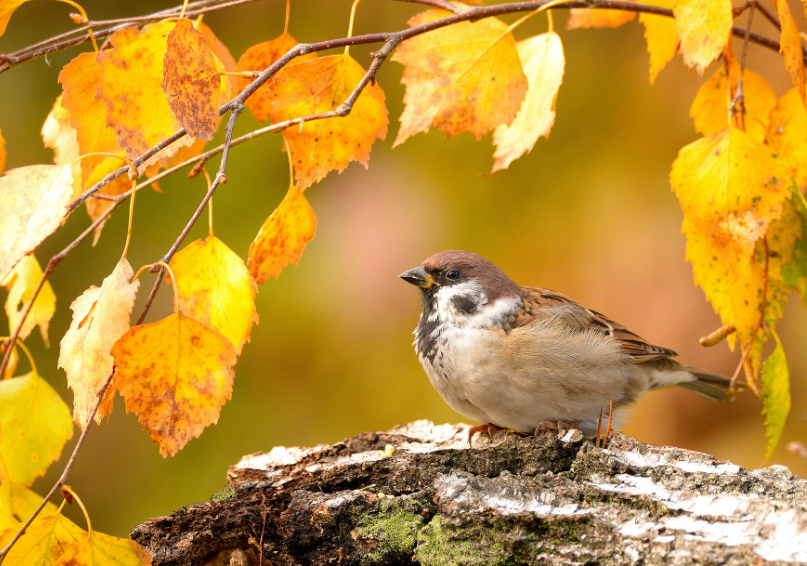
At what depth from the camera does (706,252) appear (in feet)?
4.10

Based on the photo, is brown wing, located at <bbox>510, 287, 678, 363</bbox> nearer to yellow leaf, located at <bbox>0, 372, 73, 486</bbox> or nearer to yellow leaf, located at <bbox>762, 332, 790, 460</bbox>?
yellow leaf, located at <bbox>762, 332, 790, 460</bbox>

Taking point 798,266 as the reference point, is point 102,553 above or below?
below

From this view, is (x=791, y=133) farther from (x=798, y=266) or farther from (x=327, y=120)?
(x=327, y=120)

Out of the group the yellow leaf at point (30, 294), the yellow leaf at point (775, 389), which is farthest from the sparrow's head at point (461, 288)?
the yellow leaf at point (30, 294)

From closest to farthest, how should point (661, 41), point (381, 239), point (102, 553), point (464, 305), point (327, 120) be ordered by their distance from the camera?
point (102, 553)
point (327, 120)
point (661, 41)
point (464, 305)
point (381, 239)

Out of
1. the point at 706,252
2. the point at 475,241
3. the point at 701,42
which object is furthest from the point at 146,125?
the point at 475,241

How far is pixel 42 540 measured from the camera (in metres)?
0.98

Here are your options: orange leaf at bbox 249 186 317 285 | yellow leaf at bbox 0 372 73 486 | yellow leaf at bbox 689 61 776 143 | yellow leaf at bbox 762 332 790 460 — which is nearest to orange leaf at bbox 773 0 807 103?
yellow leaf at bbox 689 61 776 143

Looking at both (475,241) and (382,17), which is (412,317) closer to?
(475,241)

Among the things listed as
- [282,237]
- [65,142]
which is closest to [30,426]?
[65,142]

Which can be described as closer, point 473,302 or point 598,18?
point 598,18

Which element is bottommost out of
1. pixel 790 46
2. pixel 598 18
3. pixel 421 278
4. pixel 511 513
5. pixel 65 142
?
pixel 511 513

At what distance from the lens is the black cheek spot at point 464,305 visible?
1820 millimetres

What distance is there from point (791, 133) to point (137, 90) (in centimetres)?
107
